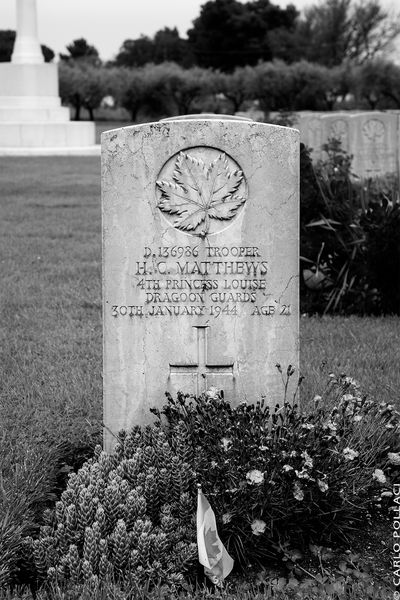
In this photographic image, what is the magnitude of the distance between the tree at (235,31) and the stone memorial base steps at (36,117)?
38.8 metres

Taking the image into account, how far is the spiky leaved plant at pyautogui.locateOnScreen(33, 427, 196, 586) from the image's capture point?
3105mm

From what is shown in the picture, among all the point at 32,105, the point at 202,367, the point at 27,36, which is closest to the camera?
the point at 202,367

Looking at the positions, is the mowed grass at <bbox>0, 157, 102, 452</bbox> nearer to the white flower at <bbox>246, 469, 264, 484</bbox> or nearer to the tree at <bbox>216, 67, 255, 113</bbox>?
the white flower at <bbox>246, 469, 264, 484</bbox>

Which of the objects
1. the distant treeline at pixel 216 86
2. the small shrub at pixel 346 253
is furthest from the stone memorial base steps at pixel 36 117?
the distant treeline at pixel 216 86

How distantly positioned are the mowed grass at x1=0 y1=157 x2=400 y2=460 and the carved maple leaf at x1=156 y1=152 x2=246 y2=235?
111 cm

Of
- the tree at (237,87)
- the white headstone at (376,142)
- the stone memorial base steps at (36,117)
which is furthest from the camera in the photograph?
the tree at (237,87)

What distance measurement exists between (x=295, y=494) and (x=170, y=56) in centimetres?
6569

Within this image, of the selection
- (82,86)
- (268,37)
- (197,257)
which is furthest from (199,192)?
(268,37)

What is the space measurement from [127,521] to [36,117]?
69.3 feet

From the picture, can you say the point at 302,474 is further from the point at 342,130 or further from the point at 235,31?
the point at 235,31

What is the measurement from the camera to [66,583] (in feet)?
10.1

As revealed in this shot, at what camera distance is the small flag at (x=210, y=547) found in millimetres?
3160

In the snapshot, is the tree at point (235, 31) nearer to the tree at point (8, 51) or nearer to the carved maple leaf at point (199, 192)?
the tree at point (8, 51)

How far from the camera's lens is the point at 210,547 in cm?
320
